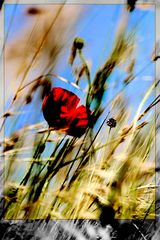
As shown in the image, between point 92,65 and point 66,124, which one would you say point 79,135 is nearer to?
point 66,124

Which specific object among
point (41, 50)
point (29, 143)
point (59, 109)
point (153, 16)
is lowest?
point (29, 143)

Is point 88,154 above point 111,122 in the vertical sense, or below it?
below

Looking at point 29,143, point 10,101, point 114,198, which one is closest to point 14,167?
point 29,143

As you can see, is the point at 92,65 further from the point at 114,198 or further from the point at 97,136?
the point at 114,198

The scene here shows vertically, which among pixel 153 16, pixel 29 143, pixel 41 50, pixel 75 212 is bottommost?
pixel 75 212

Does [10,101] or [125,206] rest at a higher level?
[10,101]

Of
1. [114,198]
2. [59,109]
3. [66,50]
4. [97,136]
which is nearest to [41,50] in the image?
[66,50]
